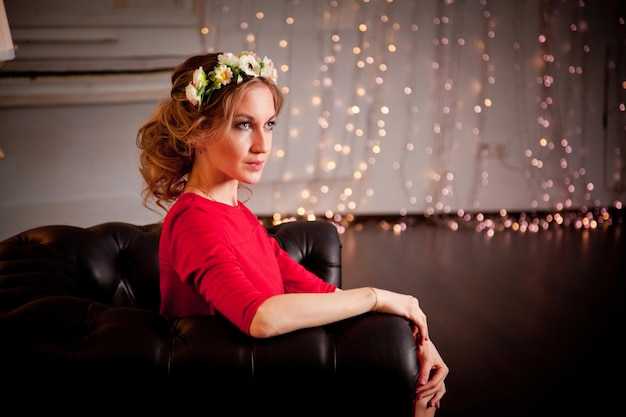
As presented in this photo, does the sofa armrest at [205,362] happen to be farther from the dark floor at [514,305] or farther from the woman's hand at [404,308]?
the dark floor at [514,305]

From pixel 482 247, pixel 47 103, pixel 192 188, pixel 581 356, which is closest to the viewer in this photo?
pixel 192 188

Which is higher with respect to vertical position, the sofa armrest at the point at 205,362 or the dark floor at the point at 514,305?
the sofa armrest at the point at 205,362

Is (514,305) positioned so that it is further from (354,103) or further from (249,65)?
(354,103)

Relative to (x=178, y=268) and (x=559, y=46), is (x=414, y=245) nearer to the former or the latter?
(x=559, y=46)

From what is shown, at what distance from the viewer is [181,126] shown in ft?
4.66

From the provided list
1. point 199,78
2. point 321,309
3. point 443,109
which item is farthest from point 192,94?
point 443,109

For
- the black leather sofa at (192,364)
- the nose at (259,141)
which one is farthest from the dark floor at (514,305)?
the nose at (259,141)

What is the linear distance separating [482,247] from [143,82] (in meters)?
2.28

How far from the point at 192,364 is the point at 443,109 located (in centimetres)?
394

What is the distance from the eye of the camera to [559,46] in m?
4.83

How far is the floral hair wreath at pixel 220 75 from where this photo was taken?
1.34 m

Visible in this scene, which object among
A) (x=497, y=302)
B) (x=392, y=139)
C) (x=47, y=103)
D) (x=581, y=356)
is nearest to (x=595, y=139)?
(x=392, y=139)

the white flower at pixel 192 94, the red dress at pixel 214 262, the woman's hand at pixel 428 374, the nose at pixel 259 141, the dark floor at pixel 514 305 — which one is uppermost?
the white flower at pixel 192 94

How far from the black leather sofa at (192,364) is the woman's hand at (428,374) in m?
0.12
